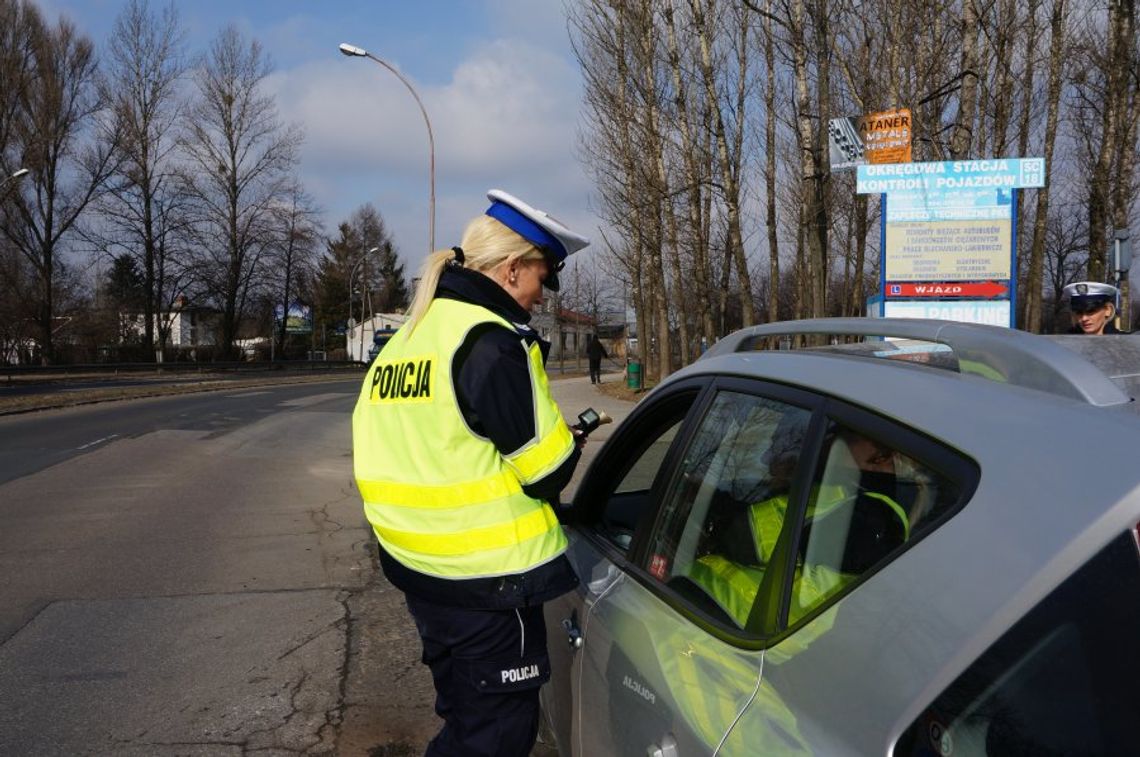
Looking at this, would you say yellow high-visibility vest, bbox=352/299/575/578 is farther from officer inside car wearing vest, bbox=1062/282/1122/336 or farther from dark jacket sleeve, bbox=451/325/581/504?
officer inside car wearing vest, bbox=1062/282/1122/336

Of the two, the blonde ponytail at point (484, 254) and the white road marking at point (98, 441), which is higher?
the blonde ponytail at point (484, 254)

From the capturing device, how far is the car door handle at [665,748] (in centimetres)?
176

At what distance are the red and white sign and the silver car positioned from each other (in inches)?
363

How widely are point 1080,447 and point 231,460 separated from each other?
12485mm

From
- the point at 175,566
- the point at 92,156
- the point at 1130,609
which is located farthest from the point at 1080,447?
the point at 92,156

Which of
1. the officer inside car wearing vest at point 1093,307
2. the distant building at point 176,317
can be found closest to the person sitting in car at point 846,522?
the officer inside car wearing vest at point 1093,307

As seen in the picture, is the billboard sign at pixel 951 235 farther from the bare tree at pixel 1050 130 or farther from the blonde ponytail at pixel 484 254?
the blonde ponytail at pixel 484 254

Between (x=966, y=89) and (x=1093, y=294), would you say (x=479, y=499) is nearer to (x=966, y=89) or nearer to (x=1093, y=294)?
(x=1093, y=294)

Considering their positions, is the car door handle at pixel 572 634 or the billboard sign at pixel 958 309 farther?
the billboard sign at pixel 958 309

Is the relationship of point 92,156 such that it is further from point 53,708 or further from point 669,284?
point 53,708

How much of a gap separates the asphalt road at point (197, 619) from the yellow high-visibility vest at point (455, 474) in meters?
1.97

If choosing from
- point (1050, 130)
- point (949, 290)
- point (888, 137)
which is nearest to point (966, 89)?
point (888, 137)

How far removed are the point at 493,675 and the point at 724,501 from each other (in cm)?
69

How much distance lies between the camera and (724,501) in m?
2.31
